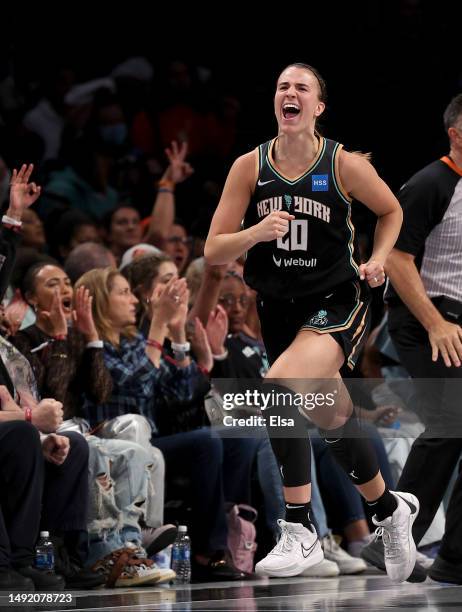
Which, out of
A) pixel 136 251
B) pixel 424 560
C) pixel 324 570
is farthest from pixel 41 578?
A: pixel 136 251

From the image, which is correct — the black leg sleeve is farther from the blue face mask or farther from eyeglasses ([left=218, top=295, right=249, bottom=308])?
the blue face mask

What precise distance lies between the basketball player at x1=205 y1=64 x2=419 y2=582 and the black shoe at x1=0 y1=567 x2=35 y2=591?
1.10 m

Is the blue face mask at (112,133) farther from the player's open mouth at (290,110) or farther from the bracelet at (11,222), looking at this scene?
the player's open mouth at (290,110)

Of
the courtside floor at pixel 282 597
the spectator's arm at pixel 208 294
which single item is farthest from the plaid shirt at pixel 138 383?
the courtside floor at pixel 282 597

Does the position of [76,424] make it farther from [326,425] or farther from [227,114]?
[227,114]

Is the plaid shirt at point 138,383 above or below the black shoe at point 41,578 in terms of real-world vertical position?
above

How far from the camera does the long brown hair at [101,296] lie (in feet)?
20.7

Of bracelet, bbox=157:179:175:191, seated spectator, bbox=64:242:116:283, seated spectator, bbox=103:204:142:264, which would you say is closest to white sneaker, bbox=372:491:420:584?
seated spectator, bbox=64:242:116:283

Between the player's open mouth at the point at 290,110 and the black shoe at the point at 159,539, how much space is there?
229cm

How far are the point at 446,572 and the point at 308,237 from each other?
5.60 ft

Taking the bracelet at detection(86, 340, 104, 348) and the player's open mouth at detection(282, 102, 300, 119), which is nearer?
the player's open mouth at detection(282, 102, 300, 119)

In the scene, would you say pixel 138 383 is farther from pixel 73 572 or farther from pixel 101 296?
pixel 73 572

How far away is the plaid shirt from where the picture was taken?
6180mm

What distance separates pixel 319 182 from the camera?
473 centimetres
